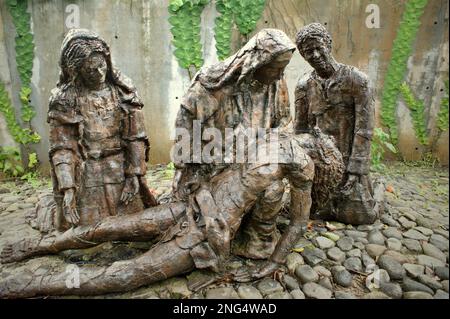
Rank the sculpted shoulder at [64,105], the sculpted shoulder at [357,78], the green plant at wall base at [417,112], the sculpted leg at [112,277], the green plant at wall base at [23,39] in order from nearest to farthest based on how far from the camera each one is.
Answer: the sculpted leg at [112,277], the sculpted shoulder at [64,105], the sculpted shoulder at [357,78], the green plant at wall base at [23,39], the green plant at wall base at [417,112]

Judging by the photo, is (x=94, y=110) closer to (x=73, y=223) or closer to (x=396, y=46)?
(x=73, y=223)

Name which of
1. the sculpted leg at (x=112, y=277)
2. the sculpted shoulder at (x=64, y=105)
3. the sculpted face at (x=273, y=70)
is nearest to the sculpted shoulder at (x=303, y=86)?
the sculpted face at (x=273, y=70)

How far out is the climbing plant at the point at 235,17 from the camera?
541cm

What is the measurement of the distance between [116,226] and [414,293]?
2.32 metres

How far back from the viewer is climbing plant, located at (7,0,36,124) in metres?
5.04

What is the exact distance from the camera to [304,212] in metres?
2.76

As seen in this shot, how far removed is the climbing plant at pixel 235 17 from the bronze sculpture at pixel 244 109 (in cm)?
292

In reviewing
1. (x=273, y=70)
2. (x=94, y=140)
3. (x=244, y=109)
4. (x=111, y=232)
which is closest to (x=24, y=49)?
(x=94, y=140)

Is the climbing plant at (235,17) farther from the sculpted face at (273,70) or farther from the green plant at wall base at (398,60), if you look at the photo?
the sculpted face at (273,70)

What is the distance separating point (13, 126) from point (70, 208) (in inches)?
132

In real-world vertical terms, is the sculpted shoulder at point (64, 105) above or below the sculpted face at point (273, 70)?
below

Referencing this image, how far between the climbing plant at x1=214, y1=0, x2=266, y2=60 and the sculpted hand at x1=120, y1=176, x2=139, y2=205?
3209 mm

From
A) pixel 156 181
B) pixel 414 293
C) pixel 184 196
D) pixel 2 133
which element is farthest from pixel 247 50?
pixel 2 133

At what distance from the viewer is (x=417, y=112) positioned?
19.2ft
